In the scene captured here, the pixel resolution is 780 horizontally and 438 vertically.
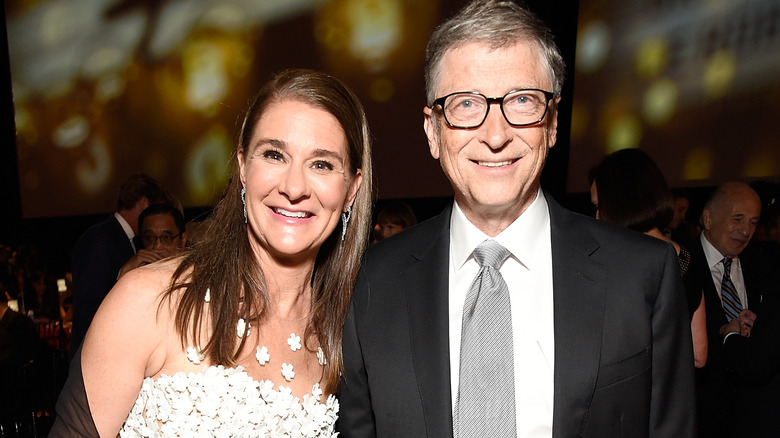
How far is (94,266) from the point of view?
3.72 meters

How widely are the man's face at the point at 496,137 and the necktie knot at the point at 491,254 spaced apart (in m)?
0.08

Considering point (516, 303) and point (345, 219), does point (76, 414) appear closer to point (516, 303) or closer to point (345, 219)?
point (345, 219)

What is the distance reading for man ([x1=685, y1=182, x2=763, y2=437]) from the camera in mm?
2982

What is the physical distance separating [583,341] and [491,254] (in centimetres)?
29

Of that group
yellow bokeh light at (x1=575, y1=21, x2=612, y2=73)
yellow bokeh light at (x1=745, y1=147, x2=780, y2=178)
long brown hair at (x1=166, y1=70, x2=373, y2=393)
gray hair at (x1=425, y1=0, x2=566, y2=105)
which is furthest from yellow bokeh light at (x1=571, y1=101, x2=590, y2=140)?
gray hair at (x1=425, y1=0, x2=566, y2=105)

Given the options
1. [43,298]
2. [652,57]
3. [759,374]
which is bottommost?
[43,298]

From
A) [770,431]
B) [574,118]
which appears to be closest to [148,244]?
[770,431]

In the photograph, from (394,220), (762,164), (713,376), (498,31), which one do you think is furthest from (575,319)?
(762,164)

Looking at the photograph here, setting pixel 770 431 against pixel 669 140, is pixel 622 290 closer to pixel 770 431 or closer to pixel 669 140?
pixel 770 431

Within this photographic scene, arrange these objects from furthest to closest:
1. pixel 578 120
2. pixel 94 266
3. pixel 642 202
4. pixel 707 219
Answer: pixel 578 120
pixel 94 266
pixel 707 219
pixel 642 202

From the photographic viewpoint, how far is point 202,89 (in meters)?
6.26

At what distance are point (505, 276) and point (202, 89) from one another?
529 cm

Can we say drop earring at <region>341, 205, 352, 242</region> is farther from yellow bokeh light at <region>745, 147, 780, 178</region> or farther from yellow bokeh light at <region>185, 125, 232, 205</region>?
yellow bokeh light at <region>745, 147, 780, 178</region>

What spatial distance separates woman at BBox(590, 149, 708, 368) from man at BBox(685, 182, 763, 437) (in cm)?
12
